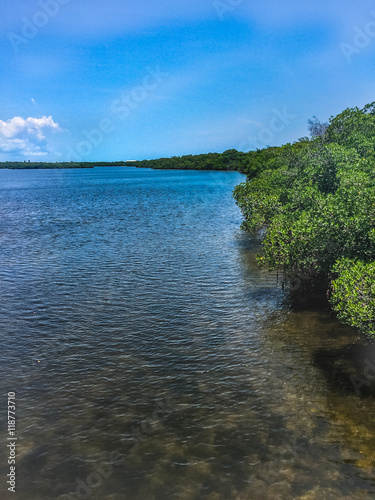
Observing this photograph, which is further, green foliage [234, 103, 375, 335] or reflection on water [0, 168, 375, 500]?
green foliage [234, 103, 375, 335]

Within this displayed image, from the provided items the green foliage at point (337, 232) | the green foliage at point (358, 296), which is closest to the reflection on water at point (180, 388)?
the green foliage at point (358, 296)

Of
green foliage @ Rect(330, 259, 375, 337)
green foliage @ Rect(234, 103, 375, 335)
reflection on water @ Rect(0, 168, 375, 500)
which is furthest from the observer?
green foliage @ Rect(234, 103, 375, 335)

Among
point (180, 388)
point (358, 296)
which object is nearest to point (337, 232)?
point (358, 296)

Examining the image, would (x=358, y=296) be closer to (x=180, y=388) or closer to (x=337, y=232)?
(x=337, y=232)

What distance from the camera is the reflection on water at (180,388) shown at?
42.7 feet

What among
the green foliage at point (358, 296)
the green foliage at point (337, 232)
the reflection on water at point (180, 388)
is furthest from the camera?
the green foliage at point (337, 232)

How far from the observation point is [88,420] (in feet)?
51.9

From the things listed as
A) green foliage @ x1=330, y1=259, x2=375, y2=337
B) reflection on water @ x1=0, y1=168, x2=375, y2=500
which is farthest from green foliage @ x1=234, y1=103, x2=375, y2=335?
reflection on water @ x1=0, y1=168, x2=375, y2=500

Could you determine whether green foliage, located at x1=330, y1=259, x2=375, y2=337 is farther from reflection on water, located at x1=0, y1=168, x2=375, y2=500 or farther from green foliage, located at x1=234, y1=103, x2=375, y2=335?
reflection on water, located at x1=0, y1=168, x2=375, y2=500

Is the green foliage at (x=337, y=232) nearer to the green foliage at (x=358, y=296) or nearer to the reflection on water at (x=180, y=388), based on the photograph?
the green foliage at (x=358, y=296)

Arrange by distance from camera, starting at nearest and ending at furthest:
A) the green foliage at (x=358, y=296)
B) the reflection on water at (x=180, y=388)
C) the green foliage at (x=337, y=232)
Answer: the reflection on water at (x=180, y=388), the green foliage at (x=358, y=296), the green foliage at (x=337, y=232)

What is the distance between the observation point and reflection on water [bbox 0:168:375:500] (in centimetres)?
1302

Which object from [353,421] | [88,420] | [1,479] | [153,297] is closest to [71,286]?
[153,297]

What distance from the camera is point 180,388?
18.0m
